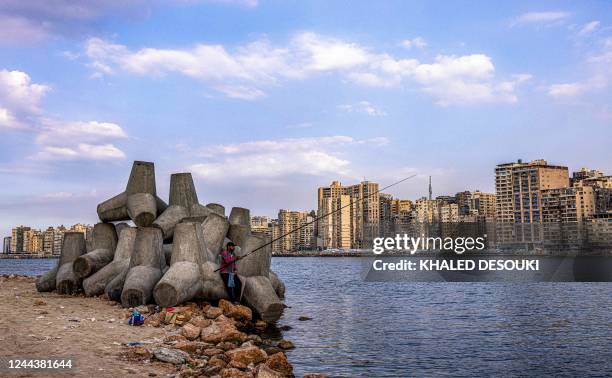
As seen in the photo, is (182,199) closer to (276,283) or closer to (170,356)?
(276,283)

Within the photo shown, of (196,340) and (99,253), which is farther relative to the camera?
(99,253)

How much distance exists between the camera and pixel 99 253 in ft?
68.7

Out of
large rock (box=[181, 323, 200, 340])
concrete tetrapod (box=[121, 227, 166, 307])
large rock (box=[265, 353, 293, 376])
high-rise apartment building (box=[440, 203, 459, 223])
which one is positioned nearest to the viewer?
large rock (box=[265, 353, 293, 376])

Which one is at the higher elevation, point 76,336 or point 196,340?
point 76,336

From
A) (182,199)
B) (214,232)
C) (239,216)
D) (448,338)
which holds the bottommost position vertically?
(448,338)

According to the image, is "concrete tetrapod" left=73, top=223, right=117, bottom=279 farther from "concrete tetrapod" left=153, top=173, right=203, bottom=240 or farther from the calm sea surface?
the calm sea surface

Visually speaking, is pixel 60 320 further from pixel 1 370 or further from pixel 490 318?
pixel 490 318

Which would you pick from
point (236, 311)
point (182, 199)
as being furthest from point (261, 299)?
point (182, 199)

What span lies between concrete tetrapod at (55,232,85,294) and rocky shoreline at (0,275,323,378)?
4.27 ft

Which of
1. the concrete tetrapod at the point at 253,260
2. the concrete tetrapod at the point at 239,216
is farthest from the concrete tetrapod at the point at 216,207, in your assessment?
the concrete tetrapod at the point at 253,260

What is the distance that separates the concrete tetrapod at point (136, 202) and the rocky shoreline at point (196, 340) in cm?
335

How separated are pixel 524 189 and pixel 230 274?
6275 inches

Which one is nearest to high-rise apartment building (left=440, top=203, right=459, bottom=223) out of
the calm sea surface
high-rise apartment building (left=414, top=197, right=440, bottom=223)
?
high-rise apartment building (left=414, top=197, right=440, bottom=223)

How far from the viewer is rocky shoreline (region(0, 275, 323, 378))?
10.5 metres
